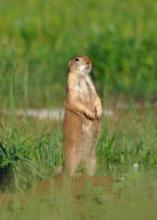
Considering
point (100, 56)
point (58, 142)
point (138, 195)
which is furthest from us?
point (100, 56)

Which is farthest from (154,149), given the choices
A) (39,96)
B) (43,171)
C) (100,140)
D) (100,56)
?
(100,56)

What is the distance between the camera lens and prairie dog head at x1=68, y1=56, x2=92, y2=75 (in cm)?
761

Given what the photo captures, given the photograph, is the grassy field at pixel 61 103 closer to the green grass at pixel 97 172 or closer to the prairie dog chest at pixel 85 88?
the green grass at pixel 97 172

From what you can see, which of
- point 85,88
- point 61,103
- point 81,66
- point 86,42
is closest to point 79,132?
point 85,88

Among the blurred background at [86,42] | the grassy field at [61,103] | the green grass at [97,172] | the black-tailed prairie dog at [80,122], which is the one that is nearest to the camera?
the green grass at [97,172]

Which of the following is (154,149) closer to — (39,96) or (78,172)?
(78,172)

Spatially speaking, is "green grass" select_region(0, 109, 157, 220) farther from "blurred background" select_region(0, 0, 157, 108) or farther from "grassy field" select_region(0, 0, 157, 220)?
"blurred background" select_region(0, 0, 157, 108)

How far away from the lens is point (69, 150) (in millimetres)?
7582

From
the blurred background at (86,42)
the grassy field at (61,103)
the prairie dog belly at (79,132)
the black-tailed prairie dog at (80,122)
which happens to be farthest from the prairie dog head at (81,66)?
the blurred background at (86,42)

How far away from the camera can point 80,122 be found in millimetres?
7625

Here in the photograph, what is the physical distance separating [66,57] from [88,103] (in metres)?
7.15

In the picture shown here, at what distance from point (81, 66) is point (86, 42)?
787 centimetres

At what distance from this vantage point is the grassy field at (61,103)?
270 inches

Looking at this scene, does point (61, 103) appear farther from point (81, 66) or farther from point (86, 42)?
point (81, 66)
